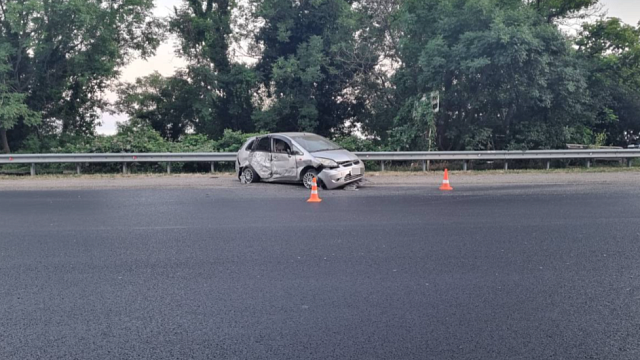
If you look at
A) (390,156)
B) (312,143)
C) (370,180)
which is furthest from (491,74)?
(312,143)

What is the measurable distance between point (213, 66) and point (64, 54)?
319 inches

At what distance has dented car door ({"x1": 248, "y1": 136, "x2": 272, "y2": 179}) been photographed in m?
15.5

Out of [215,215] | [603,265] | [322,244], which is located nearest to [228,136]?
[215,215]

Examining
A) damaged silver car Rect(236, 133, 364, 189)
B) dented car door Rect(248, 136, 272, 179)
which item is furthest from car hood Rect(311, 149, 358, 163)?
dented car door Rect(248, 136, 272, 179)

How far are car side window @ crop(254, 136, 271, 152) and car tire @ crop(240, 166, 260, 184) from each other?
67cm

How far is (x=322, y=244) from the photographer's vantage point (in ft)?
24.4

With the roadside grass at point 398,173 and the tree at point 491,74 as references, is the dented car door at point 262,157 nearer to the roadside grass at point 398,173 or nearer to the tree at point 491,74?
the roadside grass at point 398,173

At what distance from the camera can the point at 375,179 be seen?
54.9ft

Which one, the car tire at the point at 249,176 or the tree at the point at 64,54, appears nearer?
the car tire at the point at 249,176

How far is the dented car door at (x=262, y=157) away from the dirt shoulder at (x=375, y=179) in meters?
0.73

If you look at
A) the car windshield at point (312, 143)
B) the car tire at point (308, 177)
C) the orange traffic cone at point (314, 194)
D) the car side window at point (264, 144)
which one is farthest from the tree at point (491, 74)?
the orange traffic cone at point (314, 194)

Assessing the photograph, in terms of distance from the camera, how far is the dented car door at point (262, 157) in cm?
1548

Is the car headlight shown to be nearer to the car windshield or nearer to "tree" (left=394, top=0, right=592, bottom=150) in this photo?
the car windshield

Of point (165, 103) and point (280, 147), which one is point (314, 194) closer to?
point (280, 147)
